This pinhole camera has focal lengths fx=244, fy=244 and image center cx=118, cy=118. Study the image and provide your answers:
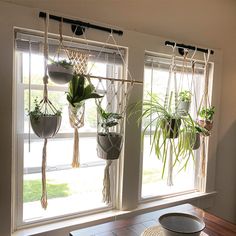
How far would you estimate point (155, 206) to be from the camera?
1.90m

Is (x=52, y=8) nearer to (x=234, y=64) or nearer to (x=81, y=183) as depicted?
(x=81, y=183)

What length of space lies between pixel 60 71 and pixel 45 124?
283mm

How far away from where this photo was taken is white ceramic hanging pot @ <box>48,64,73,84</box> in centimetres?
125

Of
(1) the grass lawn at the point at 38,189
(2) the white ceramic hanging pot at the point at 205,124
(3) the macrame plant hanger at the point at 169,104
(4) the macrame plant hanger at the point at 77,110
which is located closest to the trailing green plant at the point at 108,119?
(4) the macrame plant hanger at the point at 77,110

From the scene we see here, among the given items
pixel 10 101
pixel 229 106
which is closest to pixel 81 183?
pixel 10 101

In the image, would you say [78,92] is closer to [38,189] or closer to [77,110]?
[77,110]

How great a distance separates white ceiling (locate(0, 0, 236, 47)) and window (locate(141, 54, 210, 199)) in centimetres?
22

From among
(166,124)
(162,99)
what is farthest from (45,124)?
(162,99)

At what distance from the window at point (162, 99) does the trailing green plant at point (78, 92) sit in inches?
22.8

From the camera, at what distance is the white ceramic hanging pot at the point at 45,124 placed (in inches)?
49.0

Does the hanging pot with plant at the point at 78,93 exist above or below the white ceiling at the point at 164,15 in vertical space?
below

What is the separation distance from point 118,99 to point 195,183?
114cm

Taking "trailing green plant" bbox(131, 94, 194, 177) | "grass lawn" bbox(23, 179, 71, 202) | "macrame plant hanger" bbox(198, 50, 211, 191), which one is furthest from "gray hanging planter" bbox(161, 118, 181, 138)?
"grass lawn" bbox(23, 179, 71, 202)

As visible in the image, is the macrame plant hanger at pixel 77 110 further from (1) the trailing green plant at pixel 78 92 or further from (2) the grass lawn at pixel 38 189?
(2) the grass lawn at pixel 38 189
